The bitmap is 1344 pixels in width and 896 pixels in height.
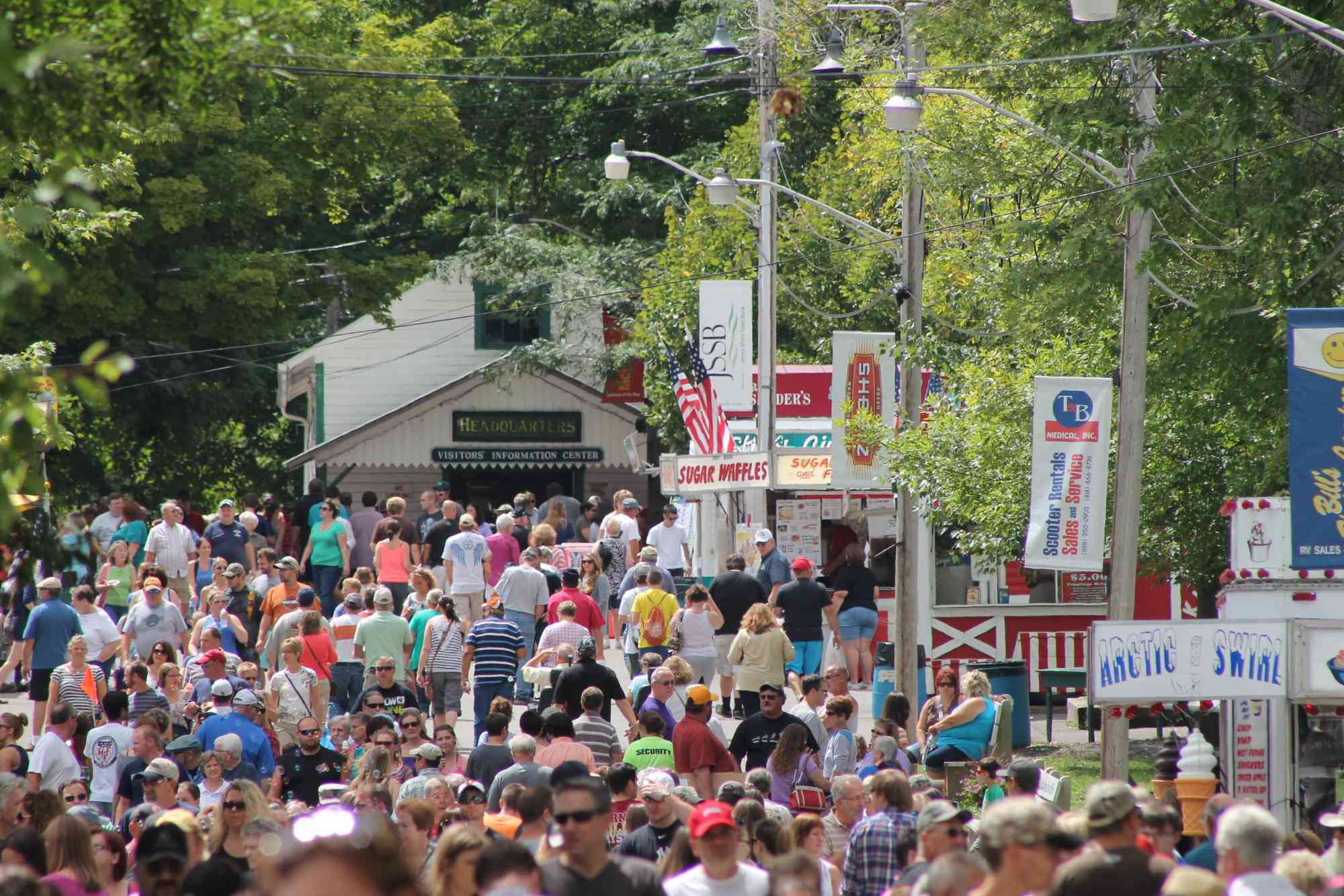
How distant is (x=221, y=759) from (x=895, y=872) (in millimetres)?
5758

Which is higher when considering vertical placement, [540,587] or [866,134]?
[866,134]

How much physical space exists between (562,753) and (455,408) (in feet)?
84.2

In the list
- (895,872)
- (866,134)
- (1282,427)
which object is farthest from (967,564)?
(895,872)

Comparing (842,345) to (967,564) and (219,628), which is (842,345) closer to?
(967,564)

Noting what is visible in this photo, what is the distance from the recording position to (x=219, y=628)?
1814cm

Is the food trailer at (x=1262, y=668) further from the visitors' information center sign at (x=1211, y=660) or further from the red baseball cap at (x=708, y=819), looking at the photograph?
the red baseball cap at (x=708, y=819)

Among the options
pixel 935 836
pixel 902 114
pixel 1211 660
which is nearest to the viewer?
pixel 935 836

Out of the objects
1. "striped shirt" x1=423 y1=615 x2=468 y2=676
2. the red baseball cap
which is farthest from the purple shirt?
the red baseball cap

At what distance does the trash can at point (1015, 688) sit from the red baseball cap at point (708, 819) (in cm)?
1238

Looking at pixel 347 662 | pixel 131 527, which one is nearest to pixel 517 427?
pixel 131 527

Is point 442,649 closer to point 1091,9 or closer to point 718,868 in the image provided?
point 1091,9

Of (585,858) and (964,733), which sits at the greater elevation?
(585,858)

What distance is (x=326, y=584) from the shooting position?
22672mm

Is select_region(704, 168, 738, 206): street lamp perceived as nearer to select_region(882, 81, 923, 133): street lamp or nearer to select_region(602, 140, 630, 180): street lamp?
select_region(602, 140, 630, 180): street lamp
